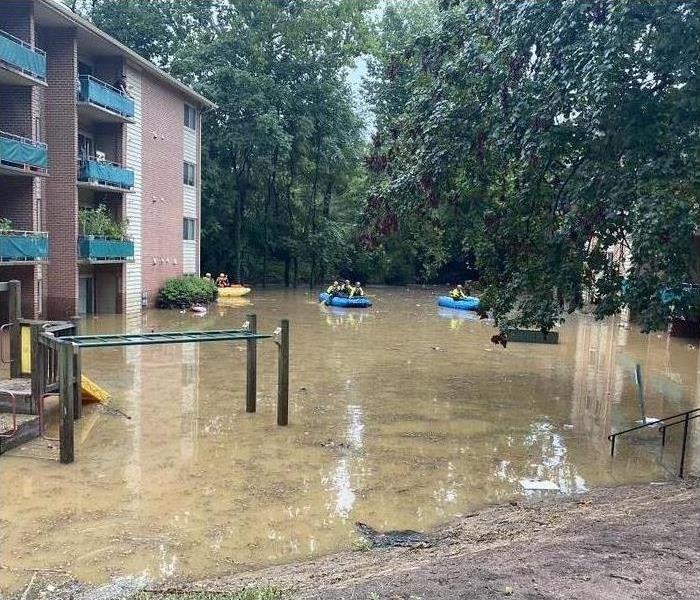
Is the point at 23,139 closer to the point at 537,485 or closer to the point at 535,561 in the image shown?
the point at 537,485

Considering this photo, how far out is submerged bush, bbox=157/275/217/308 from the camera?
3102 cm

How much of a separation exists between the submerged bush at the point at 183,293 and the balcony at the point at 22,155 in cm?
1036

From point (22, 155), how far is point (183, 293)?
1215cm

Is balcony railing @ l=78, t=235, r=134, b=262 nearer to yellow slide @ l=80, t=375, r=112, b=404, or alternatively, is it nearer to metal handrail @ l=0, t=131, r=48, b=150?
metal handrail @ l=0, t=131, r=48, b=150

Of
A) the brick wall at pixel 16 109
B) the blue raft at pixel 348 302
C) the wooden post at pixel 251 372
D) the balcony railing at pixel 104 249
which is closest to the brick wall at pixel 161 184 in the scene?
the balcony railing at pixel 104 249

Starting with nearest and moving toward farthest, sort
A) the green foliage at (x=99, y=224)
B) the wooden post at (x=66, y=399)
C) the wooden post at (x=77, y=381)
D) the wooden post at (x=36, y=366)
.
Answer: the wooden post at (x=66, y=399) → the wooden post at (x=36, y=366) → the wooden post at (x=77, y=381) → the green foliage at (x=99, y=224)

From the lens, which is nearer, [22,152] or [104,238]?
[22,152]

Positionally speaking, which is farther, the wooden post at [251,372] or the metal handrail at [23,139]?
the metal handrail at [23,139]

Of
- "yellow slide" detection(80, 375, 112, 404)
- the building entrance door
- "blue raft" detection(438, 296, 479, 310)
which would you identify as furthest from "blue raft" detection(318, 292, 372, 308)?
"yellow slide" detection(80, 375, 112, 404)

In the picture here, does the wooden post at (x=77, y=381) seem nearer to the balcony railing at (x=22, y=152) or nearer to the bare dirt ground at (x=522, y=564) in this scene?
the bare dirt ground at (x=522, y=564)

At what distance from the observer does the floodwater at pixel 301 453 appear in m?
7.23

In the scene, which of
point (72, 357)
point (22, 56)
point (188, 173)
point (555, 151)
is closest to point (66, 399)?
point (72, 357)

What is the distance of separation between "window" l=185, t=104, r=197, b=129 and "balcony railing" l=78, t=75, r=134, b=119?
7.63 meters

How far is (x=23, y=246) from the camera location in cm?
2017
